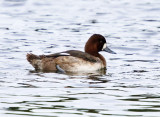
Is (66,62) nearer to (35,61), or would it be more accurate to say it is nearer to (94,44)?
(35,61)

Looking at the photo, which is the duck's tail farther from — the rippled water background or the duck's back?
the rippled water background

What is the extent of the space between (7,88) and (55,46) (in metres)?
6.43

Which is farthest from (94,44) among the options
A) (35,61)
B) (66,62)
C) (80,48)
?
(80,48)

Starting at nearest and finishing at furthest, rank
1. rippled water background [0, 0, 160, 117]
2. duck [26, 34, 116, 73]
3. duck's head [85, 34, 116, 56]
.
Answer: rippled water background [0, 0, 160, 117] < duck [26, 34, 116, 73] < duck's head [85, 34, 116, 56]

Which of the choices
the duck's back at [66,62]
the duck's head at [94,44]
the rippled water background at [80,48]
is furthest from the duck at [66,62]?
the duck's head at [94,44]

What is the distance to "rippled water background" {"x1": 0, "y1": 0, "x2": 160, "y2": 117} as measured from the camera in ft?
34.7

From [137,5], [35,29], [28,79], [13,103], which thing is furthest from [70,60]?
[137,5]

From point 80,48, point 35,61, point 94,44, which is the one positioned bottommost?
point 80,48

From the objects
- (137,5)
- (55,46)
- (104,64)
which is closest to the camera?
(104,64)

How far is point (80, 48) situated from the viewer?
1833 cm

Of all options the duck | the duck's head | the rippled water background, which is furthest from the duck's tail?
the duck's head

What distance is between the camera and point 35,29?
21.2m

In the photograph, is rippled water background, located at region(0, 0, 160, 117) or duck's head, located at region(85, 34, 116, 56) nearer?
rippled water background, located at region(0, 0, 160, 117)

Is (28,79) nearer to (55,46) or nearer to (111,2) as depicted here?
(55,46)
